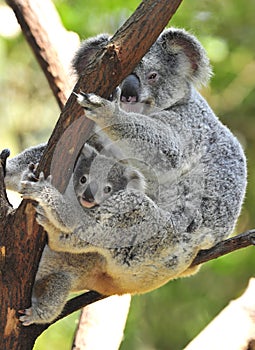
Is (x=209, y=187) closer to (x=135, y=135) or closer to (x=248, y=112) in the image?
(x=135, y=135)

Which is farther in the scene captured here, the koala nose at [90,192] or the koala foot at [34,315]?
the koala nose at [90,192]

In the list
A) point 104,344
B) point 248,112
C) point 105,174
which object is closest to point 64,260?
point 105,174

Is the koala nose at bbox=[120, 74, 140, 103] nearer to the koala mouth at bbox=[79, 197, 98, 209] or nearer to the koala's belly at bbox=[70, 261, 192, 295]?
the koala mouth at bbox=[79, 197, 98, 209]

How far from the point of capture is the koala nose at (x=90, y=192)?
12.1 feet

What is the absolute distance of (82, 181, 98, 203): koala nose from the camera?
369 cm

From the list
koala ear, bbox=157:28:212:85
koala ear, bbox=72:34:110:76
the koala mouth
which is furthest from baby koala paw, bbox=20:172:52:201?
koala ear, bbox=157:28:212:85

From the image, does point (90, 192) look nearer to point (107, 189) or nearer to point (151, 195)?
point (107, 189)

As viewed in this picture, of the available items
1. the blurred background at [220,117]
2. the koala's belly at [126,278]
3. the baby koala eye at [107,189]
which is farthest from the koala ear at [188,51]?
the blurred background at [220,117]

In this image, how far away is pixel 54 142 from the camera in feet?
10.7

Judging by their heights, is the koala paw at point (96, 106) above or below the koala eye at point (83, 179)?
above

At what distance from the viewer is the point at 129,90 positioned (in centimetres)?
403

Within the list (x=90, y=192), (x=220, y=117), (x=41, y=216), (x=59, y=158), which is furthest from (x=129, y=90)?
(x=220, y=117)

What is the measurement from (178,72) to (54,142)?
1.41 m

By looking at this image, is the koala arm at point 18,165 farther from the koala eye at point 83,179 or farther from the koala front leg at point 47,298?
the koala front leg at point 47,298
